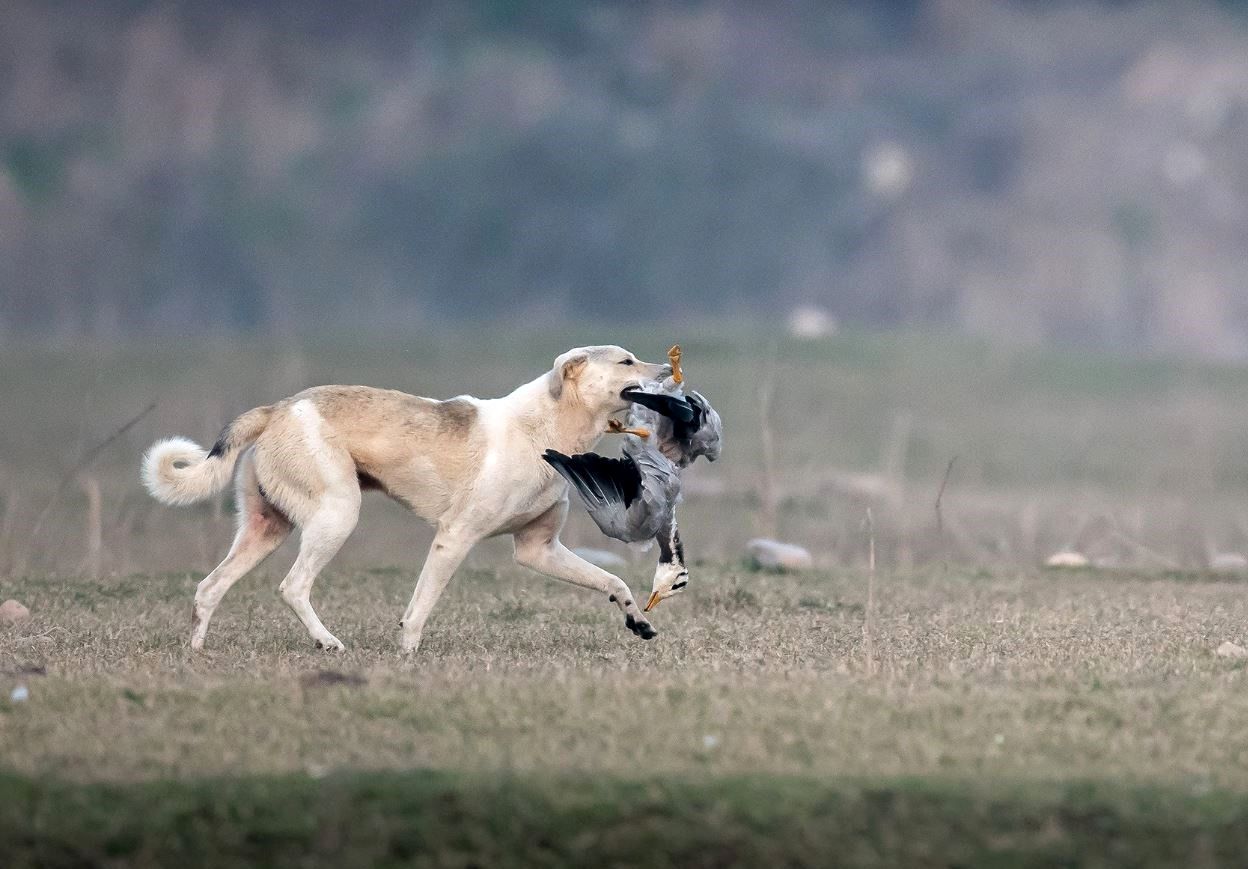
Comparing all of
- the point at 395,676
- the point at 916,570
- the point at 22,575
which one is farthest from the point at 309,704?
the point at 916,570

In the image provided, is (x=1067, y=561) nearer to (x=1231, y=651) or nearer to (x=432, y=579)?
(x=1231, y=651)

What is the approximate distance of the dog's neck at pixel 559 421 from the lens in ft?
35.3

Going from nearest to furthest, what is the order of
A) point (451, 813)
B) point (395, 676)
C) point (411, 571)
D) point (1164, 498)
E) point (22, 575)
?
1. point (451, 813)
2. point (395, 676)
3. point (22, 575)
4. point (411, 571)
5. point (1164, 498)

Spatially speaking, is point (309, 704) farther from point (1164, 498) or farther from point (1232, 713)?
point (1164, 498)

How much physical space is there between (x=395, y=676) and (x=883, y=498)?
579 inches

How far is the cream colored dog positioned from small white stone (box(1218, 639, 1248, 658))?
10.5 feet

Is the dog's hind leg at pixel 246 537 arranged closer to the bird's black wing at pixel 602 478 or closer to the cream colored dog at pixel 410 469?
the cream colored dog at pixel 410 469

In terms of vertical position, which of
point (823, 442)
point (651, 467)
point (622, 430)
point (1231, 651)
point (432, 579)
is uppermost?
point (823, 442)

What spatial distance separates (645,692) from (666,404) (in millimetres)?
2117

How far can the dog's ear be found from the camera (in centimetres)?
1077

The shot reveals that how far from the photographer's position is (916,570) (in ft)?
51.0

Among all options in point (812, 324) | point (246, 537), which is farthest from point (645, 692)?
point (812, 324)

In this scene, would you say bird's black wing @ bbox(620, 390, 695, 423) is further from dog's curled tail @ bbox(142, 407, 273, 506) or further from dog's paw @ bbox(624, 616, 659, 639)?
dog's curled tail @ bbox(142, 407, 273, 506)

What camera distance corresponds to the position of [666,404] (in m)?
10.5
